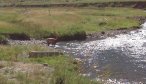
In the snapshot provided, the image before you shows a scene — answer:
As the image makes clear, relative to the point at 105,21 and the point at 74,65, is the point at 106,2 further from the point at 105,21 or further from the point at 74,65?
the point at 74,65

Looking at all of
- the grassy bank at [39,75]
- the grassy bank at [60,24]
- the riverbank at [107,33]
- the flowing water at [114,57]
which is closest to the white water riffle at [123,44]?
the flowing water at [114,57]

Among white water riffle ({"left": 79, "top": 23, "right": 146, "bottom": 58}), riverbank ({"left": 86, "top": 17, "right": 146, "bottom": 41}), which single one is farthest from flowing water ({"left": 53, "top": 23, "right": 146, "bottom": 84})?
riverbank ({"left": 86, "top": 17, "right": 146, "bottom": 41})

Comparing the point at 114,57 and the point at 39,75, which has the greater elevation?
the point at 39,75

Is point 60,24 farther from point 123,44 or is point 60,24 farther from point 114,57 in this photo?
point 114,57

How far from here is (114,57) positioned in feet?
160

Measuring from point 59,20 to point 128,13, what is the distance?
26677 millimetres

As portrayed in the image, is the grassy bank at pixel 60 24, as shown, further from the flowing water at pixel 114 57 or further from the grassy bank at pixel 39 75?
the grassy bank at pixel 39 75

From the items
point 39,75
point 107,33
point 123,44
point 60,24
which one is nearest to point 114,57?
point 123,44

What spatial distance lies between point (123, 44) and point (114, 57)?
35.2 feet

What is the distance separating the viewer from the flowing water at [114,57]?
124 ft

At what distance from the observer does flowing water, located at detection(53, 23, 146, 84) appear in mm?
37656

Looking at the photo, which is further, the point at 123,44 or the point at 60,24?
the point at 60,24

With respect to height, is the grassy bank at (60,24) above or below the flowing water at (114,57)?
below

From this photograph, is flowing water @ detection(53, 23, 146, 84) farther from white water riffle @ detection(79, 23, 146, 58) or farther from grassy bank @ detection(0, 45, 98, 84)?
grassy bank @ detection(0, 45, 98, 84)
